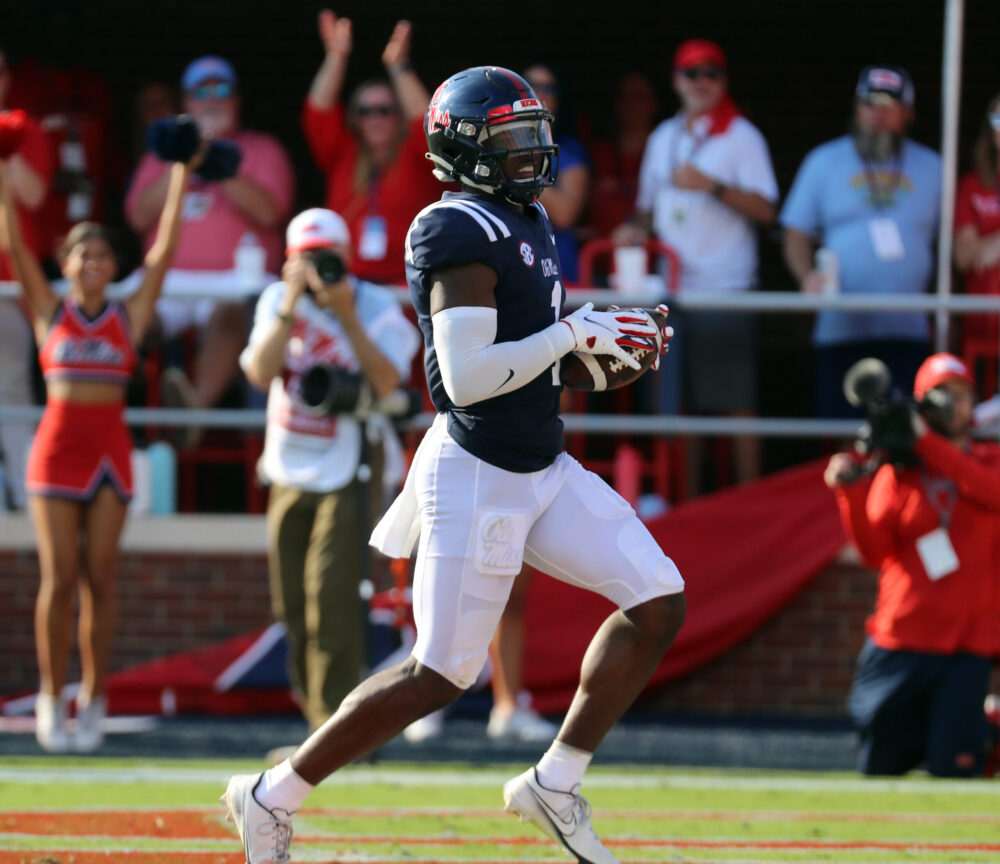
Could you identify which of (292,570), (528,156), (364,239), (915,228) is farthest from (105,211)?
(528,156)

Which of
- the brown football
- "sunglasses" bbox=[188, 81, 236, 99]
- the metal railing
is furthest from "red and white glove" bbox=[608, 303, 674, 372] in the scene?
"sunglasses" bbox=[188, 81, 236, 99]

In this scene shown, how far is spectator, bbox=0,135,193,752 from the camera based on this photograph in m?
7.39

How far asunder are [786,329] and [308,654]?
16.2 feet

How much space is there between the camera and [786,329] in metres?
11.0

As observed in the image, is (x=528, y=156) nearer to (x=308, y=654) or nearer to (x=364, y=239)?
(x=308, y=654)

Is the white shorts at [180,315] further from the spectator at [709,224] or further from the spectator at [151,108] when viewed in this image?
the spectator at [709,224]

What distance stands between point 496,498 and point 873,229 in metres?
4.99

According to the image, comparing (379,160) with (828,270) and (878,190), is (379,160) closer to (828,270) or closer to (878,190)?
(828,270)

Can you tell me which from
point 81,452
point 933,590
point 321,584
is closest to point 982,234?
point 933,590

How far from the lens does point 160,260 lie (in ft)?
24.9

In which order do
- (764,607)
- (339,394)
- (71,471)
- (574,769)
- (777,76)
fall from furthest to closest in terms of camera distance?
(777,76), (764,607), (71,471), (339,394), (574,769)

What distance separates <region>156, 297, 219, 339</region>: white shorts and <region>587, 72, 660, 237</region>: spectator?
2228mm

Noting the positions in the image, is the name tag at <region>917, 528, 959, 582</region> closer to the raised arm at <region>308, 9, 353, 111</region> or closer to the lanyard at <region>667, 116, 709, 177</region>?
the lanyard at <region>667, 116, 709, 177</region>

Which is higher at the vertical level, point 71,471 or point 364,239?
point 364,239
